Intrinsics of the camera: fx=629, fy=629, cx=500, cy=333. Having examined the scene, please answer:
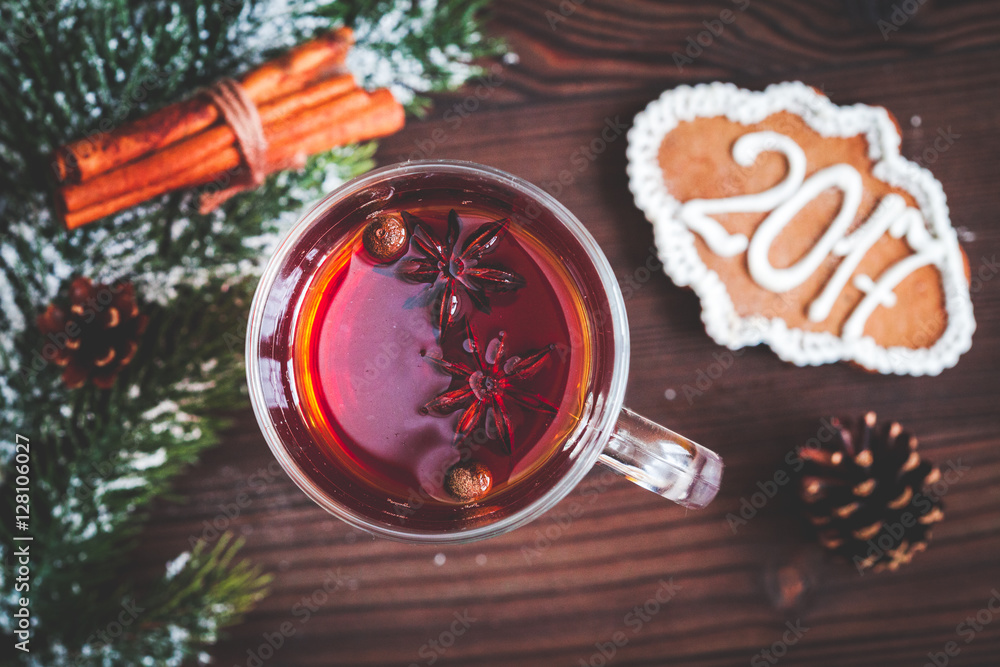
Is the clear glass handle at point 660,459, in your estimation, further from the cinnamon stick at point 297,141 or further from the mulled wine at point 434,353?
the cinnamon stick at point 297,141

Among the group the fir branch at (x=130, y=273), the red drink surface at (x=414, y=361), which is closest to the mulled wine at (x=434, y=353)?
the red drink surface at (x=414, y=361)

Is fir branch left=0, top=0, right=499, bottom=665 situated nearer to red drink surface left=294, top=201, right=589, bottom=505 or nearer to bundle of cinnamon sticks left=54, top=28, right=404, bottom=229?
bundle of cinnamon sticks left=54, top=28, right=404, bottom=229

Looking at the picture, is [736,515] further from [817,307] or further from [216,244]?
[216,244]

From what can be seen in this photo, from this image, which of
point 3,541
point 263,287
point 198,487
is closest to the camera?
point 263,287

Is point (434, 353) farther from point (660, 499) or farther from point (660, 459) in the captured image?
point (660, 499)

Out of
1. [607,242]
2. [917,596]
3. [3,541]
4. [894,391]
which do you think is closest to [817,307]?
[894,391]

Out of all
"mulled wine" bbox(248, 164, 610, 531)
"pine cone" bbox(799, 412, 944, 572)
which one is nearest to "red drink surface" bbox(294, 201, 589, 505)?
"mulled wine" bbox(248, 164, 610, 531)

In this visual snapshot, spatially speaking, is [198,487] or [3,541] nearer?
[3,541]
